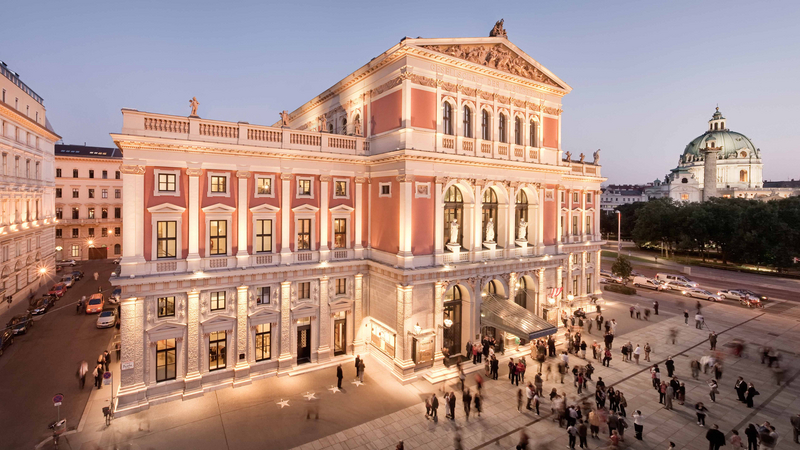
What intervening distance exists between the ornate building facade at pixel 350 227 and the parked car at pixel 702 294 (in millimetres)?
26532

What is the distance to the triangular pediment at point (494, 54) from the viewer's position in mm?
24656

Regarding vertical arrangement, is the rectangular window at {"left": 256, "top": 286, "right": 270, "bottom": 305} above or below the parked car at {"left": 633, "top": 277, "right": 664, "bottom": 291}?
above

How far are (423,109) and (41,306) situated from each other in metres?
40.0

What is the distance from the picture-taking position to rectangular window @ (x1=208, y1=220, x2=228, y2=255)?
22.3 metres

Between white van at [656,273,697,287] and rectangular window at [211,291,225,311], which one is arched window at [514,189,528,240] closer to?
rectangular window at [211,291,225,311]

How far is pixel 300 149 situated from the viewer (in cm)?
2462

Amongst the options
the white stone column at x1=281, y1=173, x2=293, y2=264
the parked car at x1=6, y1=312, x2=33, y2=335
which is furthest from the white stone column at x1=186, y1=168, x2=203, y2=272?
the parked car at x1=6, y1=312, x2=33, y2=335

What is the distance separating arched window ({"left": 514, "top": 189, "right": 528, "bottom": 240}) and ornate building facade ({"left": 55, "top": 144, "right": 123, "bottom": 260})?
64.8m

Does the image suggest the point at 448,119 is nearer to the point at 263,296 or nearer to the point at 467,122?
the point at 467,122

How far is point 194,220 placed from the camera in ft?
70.6

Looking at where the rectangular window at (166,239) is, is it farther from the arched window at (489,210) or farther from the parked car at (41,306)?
the parked car at (41,306)

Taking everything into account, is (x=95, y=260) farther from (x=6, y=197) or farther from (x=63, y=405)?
(x=63, y=405)

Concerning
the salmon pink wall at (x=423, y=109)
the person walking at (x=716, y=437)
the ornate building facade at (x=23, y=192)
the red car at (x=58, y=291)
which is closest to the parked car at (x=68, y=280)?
the ornate building facade at (x=23, y=192)

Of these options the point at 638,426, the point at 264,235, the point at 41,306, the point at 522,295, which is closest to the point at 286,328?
the point at 264,235
